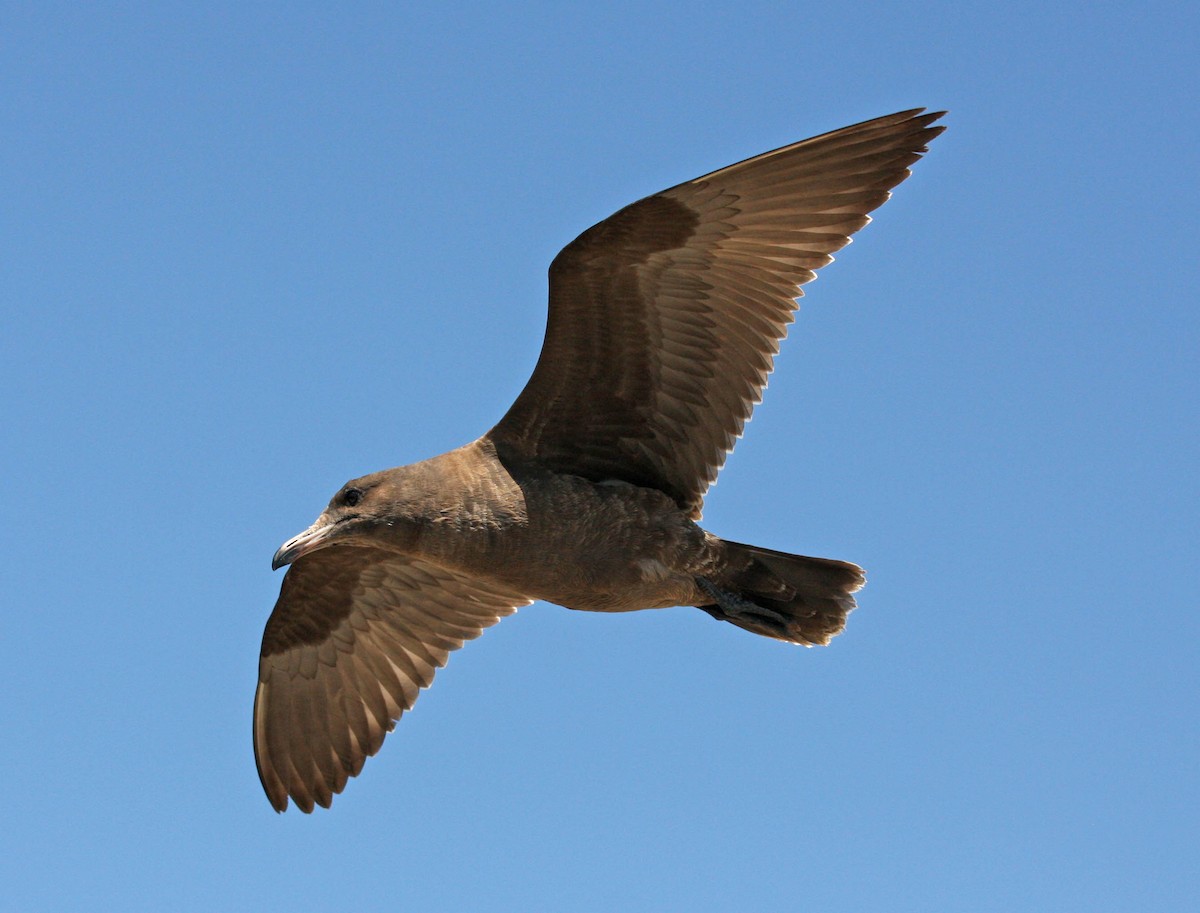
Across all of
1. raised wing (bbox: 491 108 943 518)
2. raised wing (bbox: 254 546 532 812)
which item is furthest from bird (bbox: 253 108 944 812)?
raised wing (bbox: 254 546 532 812)

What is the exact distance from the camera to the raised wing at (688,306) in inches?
310

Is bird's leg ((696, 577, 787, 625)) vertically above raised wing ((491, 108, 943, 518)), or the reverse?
raised wing ((491, 108, 943, 518))

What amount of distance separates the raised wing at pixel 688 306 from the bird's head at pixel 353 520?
69 cm

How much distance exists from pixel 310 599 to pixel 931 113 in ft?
15.6

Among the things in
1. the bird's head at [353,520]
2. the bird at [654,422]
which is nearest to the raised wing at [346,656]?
the bird at [654,422]

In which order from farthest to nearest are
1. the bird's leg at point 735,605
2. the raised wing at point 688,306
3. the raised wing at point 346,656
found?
the raised wing at point 346,656, the bird's leg at point 735,605, the raised wing at point 688,306

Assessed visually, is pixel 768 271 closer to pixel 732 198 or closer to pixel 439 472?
pixel 732 198

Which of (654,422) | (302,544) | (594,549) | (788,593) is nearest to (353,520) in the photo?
(302,544)

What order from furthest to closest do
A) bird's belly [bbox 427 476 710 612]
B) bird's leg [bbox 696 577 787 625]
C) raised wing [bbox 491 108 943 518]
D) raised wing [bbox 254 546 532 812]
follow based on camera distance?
1. raised wing [bbox 254 546 532 812]
2. bird's leg [bbox 696 577 787 625]
3. bird's belly [bbox 427 476 710 612]
4. raised wing [bbox 491 108 943 518]

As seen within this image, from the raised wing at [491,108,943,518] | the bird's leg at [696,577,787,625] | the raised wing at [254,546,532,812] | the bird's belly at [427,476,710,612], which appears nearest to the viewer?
the raised wing at [491,108,943,518]

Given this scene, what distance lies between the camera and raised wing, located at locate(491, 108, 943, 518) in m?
7.88

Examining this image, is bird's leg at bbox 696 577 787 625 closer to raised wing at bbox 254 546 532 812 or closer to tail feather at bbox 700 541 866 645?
tail feather at bbox 700 541 866 645

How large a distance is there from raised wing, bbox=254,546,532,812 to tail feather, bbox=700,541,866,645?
1776 mm

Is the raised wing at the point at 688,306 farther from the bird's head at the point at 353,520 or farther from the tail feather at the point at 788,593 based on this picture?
the bird's head at the point at 353,520
